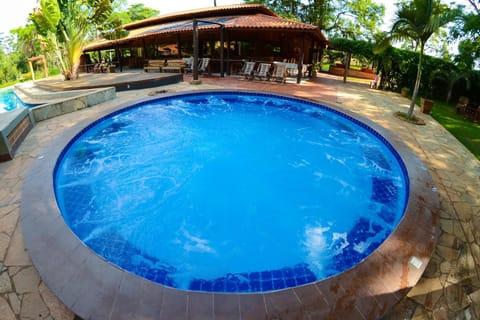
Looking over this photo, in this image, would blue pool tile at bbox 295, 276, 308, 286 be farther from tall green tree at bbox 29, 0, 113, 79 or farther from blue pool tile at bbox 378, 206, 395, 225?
tall green tree at bbox 29, 0, 113, 79

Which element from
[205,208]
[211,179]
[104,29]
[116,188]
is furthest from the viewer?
[104,29]

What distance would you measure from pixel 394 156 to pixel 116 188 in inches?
263

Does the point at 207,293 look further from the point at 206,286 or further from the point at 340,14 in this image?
the point at 340,14

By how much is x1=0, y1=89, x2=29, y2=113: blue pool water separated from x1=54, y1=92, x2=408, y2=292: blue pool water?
22.9 feet

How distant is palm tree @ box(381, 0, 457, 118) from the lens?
7.18 meters

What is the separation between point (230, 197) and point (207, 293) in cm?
287

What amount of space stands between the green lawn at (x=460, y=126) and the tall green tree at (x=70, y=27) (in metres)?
16.7

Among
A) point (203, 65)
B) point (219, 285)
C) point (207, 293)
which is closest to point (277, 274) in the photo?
point (219, 285)

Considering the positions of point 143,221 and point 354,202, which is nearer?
point 143,221

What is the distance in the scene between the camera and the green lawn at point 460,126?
22.9 feet

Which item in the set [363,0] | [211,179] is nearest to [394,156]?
[211,179]

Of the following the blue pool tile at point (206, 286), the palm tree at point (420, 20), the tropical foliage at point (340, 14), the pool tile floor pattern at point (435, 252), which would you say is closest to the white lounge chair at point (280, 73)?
the palm tree at point (420, 20)

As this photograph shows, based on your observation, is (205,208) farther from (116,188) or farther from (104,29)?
(104,29)

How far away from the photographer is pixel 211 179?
607 cm
